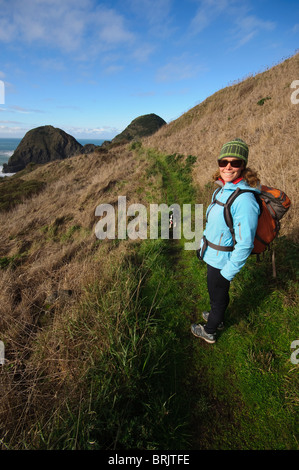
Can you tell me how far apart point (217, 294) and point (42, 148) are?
6974cm

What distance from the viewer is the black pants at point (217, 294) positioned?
232 cm

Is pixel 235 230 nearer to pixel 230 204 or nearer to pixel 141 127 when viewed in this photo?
pixel 230 204

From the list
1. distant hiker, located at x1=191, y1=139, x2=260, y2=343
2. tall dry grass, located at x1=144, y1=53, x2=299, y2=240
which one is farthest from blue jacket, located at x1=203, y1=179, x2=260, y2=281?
tall dry grass, located at x1=144, y1=53, x2=299, y2=240

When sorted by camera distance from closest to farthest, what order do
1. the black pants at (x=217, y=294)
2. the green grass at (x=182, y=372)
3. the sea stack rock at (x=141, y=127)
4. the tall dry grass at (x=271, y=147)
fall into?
the green grass at (x=182, y=372)
the black pants at (x=217, y=294)
the tall dry grass at (x=271, y=147)
the sea stack rock at (x=141, y=127)

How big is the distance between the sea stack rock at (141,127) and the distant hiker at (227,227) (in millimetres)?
63401

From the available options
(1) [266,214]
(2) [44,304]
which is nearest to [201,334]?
(1) [266,214]

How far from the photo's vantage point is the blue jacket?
1.82 meters

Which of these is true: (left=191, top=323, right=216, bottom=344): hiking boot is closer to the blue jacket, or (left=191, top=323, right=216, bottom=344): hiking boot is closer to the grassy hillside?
the grassy hillside

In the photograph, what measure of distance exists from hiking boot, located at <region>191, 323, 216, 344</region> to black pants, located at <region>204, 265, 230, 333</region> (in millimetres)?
161

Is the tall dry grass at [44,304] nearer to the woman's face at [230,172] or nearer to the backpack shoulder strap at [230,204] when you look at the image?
the backpack shoulder strap at [230,204]

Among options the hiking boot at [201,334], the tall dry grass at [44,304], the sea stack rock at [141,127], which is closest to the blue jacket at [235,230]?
the hiking boot at [201,334]

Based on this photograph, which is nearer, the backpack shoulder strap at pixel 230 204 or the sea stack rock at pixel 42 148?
the backpack shoulder strap at pixel 230 204
